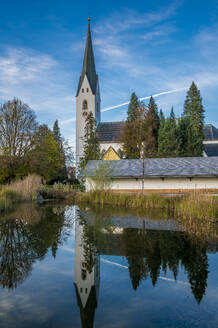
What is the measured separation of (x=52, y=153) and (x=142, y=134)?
13.8 m

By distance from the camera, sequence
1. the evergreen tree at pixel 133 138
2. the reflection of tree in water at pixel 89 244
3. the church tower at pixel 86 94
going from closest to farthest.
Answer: the reflection of tree in water at pixel 89 244 < the evergreen tree at pixel 133 138 < the church tower at pixel 86 94

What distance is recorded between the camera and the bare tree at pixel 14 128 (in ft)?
91.5

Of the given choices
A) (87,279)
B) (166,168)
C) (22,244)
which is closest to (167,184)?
(166,168)

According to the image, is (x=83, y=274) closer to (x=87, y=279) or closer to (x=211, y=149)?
(x=87, y=279)

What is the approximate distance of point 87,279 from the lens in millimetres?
5582

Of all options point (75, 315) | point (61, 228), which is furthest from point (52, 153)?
point (75, 315)

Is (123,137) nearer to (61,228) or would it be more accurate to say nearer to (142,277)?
(61,228)

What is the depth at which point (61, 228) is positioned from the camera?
11.5 meters

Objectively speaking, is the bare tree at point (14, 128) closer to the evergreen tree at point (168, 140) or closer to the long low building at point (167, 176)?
the long low building at point (167, 176)

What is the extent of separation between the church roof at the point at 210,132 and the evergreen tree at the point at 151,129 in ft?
40.9

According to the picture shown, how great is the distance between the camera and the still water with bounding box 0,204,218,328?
4.09 m

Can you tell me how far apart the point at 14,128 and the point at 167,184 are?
16628 millimetres

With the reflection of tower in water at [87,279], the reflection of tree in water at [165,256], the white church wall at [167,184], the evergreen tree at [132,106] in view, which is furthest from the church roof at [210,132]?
A: the reflection of tower in water at [87,279]

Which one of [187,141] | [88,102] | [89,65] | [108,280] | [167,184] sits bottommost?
[108,280]
